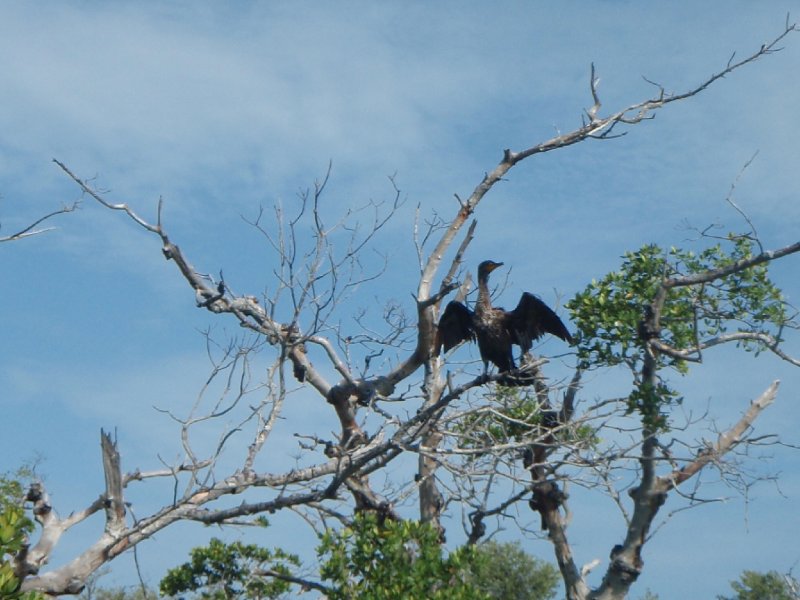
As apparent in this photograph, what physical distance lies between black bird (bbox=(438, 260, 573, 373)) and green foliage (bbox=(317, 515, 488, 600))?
63.2 inches

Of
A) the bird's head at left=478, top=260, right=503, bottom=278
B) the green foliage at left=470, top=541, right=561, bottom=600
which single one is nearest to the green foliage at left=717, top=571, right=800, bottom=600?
the green foliage at left=470, top=541, right=561, bottom=600

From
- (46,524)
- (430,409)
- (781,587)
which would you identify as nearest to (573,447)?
(430,409)

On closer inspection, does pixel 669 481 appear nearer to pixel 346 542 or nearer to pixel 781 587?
pixel 346 542

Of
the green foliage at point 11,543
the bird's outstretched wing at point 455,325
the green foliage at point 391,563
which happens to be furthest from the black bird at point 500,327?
the green foliage at point 11,543

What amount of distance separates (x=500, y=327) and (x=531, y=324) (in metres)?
0.26

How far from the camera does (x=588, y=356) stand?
29.0 ft

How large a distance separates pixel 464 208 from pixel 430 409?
5.11 feet

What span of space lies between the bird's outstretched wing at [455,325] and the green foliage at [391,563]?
63.3 inches

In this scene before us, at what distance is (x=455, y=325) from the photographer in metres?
8.59

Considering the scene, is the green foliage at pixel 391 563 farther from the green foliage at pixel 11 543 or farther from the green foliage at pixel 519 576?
the green foliage at pixel 519 576

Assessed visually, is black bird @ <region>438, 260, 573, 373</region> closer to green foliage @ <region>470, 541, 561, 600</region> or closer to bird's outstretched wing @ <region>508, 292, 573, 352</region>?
bird's outstretched wing @ <region>508, 292, 573, 352</region>

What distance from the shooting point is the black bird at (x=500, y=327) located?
8.52 meters

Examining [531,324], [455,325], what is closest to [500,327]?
[531,324]

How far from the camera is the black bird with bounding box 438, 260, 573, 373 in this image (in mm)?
8523
